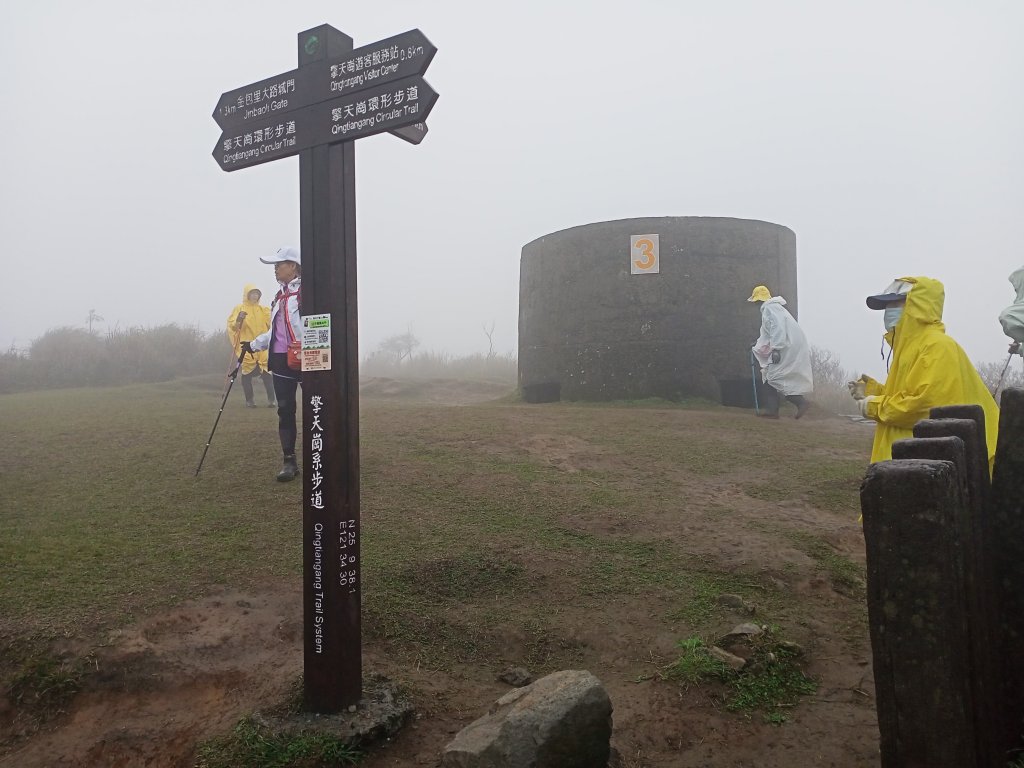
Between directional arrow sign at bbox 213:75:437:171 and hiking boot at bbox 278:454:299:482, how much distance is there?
124 inches

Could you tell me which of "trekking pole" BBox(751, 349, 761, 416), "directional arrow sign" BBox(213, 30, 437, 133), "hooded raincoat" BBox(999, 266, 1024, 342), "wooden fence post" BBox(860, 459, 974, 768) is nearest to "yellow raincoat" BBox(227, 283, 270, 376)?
"trekking pole" BBox(751, 349, 761, 416)

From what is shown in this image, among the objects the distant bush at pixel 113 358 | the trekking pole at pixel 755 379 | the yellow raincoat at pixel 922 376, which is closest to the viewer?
the yellow raincoat at pixel 922 376

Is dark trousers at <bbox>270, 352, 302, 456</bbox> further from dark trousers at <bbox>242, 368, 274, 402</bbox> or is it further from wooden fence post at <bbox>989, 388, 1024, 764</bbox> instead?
dark trousers at <bbox>242, 368, 274, 402</bbox>

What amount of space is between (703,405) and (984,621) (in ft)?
27.8

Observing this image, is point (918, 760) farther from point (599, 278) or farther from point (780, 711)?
point (599, 278)

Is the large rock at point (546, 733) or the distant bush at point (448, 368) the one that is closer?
the large rock at point (546, 733)

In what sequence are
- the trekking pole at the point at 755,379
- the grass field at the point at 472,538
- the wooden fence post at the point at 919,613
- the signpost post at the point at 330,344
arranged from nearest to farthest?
1. the wooden fence post at the point at 919,613
2. the signpost post at the point at 330,344
3. the grass field at the point at 472,538
4. the trekking pole at the point at 755,379

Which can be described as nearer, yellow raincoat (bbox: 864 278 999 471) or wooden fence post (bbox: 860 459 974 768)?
wooden fence post (bbox: 860 459 974 768)

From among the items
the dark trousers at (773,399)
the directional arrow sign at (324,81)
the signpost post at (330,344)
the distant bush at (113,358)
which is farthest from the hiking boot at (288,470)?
the distant bush at (113,358)

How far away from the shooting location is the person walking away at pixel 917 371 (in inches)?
160

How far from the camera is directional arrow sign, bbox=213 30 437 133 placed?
2975 millimetres

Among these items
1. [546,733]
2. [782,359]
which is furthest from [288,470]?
[782,359]

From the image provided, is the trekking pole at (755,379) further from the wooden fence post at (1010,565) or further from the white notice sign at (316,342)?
the white notice sign at (316,342)

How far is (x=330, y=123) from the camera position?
3137mm
